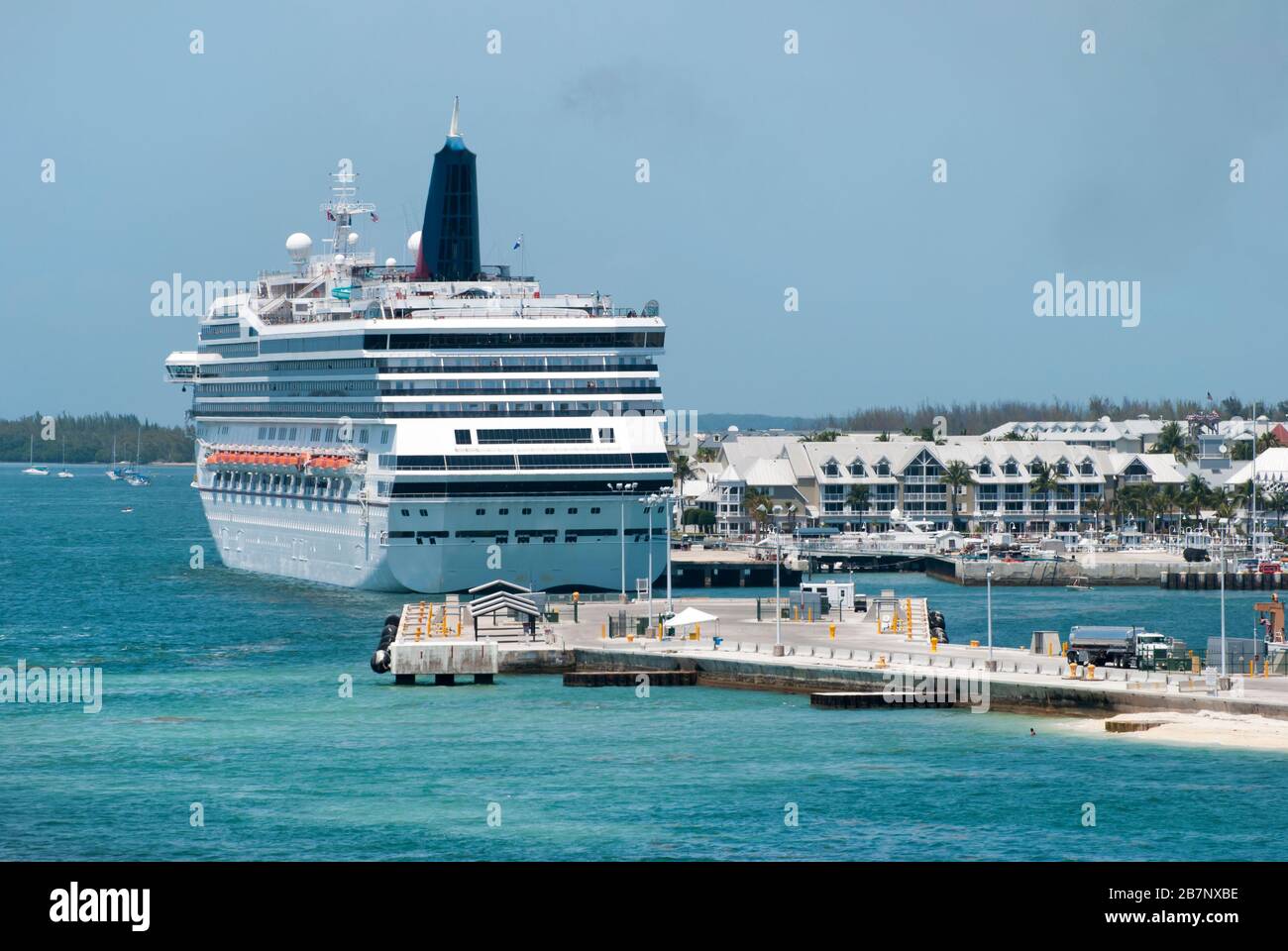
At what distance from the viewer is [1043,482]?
15938 centimetres

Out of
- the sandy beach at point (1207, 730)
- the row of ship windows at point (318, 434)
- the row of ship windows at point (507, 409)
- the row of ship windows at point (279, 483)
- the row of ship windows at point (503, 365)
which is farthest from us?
the row of ship windows at point (279, 483)

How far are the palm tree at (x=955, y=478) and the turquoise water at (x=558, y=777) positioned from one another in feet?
A: 313

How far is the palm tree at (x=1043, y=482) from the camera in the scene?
6280 inches

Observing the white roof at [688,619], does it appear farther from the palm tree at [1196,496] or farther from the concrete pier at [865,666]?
the palm tree at [1196,496]

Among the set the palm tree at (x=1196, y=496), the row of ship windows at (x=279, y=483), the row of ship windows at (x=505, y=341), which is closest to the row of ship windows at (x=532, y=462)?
the row of ship windows at (x=505, y=341)

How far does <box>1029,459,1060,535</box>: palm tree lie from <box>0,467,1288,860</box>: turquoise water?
322 ft

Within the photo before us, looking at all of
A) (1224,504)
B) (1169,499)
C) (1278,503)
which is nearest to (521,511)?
(1224,504)

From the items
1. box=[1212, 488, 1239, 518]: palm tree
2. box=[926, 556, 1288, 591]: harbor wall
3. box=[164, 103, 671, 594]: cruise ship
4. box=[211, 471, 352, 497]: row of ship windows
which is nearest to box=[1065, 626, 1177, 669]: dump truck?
box=[164, 103, 671, 594]: cruise ship

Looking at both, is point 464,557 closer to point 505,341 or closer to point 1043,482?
point 505,341

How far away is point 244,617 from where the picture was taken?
83438 millimetres
